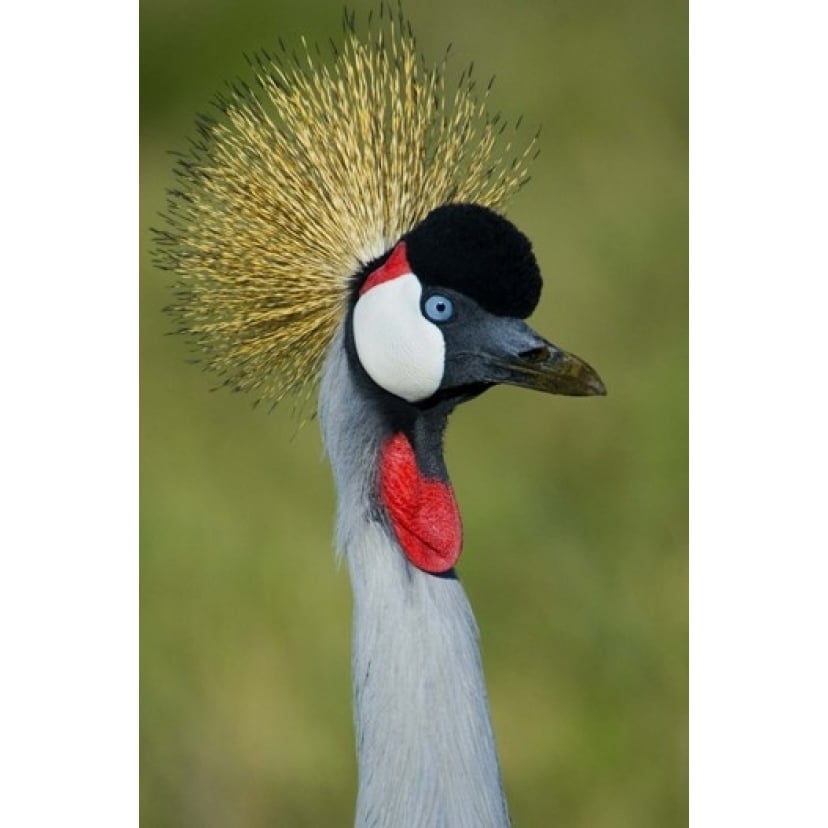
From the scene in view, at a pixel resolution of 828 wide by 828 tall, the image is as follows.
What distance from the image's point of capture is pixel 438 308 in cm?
176

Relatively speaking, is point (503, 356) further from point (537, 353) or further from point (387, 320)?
point (387, 320)

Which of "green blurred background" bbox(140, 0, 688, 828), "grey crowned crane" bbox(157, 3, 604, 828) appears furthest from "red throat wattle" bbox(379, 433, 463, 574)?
"green blurred background" bbox(140, 0, 688, 828)

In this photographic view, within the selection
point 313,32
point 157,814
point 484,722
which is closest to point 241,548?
point 157,814

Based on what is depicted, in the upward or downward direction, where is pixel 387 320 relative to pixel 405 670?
upward

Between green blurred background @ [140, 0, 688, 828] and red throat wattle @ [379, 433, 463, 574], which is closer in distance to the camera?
red throat wattle @ [379, 433, 463, 574]

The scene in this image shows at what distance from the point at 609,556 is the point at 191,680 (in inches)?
24.9

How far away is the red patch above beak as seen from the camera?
179 centimetres

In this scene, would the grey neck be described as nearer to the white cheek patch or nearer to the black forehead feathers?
the white cheek patch

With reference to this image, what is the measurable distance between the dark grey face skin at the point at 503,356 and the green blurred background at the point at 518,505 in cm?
34

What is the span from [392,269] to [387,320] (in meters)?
0.06

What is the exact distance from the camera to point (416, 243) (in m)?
1.77

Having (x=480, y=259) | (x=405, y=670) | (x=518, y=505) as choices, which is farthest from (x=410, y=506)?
(x=518, y=505)

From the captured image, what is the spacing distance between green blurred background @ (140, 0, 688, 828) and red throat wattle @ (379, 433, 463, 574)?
11.4 inches
